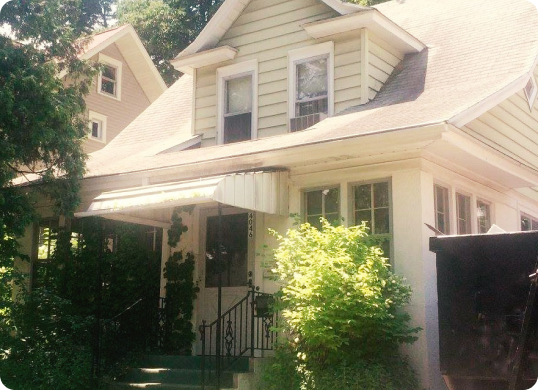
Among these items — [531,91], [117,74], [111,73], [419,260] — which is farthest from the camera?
[117,74]

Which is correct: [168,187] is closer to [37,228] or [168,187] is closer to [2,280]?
[2,280]

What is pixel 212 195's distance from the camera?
9.28m

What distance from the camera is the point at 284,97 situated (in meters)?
12.9

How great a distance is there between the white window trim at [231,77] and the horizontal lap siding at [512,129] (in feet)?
12.2

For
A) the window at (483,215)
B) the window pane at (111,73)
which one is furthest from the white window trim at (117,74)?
the window at (483,215)

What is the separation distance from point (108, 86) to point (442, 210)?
1807cm

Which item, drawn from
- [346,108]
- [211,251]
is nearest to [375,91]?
[346,108]

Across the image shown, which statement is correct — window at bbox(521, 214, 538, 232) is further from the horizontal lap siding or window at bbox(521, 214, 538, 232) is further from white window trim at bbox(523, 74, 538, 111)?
white window trim at bbox(523, 74, 538, 111)

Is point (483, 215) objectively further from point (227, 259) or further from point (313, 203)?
point (227, 259)

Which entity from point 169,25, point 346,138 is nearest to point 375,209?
point 346,138

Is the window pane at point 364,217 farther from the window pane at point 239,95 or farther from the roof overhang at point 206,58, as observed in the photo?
the roof overhang at point 206,58

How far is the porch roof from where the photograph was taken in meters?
9.52

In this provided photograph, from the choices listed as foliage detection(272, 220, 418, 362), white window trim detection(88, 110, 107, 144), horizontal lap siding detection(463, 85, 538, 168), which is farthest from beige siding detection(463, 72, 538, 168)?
white window trim detection(88, 110, 107, 144)

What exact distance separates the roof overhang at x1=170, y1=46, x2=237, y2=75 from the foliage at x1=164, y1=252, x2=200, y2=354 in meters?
3.78
